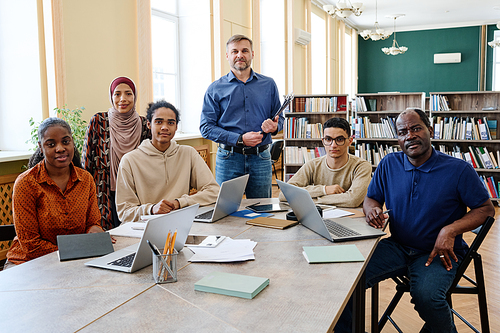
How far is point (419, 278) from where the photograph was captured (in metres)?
1.90

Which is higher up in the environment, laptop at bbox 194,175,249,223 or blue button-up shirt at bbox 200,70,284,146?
blue button-up shirt at bbox 200,70,284,146

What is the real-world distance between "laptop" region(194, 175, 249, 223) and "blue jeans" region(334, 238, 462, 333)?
0.76 meters

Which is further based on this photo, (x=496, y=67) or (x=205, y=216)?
(x=496, y=67)

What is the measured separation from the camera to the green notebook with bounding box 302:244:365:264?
154 cm

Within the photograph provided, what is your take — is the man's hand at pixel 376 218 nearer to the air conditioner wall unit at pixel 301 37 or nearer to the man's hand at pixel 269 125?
the man's hand at pixel 269 125

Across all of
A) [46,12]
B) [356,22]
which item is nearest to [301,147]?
[46,12]

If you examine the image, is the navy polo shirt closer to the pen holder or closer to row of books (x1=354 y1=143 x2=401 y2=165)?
the pen holder

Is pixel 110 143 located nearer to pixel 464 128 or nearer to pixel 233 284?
pixel 233 284

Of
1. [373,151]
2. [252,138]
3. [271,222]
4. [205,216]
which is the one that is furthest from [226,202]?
[373,151]

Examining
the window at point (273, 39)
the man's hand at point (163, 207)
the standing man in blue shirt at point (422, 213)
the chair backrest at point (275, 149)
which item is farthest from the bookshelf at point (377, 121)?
the man's hand at point (163, 207)

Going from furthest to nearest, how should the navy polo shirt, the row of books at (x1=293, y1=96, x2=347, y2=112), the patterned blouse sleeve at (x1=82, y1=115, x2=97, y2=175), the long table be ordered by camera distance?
the row of books at (x1=293, y1=96, x2=347, y2=112) → the patterned blouse sleeve at (x1=82, y1=115, x2=97, y2=175) → the navy polo shirt → the long table

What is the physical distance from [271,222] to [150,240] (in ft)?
2.76

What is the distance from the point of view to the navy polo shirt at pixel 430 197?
201cm

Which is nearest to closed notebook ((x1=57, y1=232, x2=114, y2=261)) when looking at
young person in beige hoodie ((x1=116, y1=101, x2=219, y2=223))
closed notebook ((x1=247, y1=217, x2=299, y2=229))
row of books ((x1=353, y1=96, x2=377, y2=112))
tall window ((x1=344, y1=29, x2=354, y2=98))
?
young person in beige hoodie ((x1=116, y1=101, x2=219, y2=223))
